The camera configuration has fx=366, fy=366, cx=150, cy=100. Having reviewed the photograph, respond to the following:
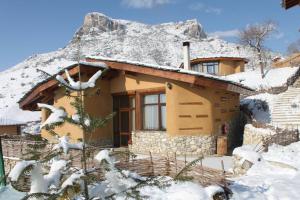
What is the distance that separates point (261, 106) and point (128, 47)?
8530cm

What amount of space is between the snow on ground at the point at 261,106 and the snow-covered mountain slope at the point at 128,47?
161ft

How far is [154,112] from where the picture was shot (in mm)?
16438

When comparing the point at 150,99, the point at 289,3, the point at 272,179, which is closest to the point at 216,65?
the point at 289,3

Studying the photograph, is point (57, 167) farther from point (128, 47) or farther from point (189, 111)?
point (128, 47)

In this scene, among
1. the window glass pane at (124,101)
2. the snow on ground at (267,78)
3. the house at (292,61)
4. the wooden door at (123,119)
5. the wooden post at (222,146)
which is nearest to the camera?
the wooden post at (222,146)

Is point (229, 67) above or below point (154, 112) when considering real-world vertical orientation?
above

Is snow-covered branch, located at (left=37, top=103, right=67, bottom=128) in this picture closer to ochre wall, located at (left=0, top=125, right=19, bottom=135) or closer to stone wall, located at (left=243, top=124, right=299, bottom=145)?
stone wall, located at (left=243, top=124, right=299, bottom=145)

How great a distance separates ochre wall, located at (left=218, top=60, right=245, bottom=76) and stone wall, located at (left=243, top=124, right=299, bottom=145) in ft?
75.5

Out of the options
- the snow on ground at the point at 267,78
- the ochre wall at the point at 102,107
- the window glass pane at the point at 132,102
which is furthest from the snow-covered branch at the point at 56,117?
the snow on ground at the point at 267,78

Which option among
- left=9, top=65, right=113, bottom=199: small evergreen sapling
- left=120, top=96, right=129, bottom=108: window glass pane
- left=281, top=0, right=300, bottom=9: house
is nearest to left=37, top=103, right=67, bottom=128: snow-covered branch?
left=9, top=65, right=113, bottom=199: small evergreen sapling

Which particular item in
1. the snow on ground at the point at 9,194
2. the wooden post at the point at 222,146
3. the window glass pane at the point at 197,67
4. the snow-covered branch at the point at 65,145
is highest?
the window glass pane at the point at 197,67

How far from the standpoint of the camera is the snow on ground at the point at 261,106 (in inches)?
794

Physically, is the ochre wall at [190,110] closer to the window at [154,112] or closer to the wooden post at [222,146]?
the wooden post at [222,146]

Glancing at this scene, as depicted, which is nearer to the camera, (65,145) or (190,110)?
(65,145)
